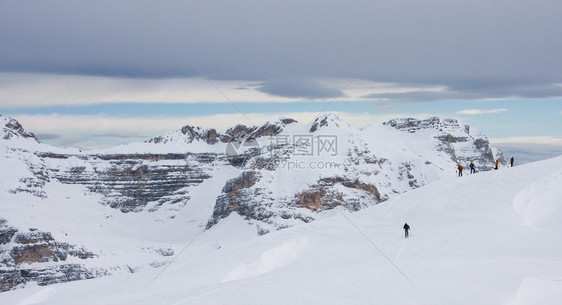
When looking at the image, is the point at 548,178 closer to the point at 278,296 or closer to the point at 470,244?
the point at 470,244

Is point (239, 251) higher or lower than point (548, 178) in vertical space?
lower

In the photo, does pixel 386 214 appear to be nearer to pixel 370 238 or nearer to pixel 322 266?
pixel 370 238

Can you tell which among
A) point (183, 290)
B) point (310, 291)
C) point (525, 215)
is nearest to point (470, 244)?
point (525, 215)

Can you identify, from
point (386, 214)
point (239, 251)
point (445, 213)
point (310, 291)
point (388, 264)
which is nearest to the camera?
point (310, 291)

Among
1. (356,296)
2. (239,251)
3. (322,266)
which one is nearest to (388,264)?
(322,266)

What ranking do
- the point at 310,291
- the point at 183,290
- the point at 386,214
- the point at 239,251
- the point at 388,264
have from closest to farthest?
1. the point at 310,291
2. the point at 183,290
3. the point at 388,264
4. the point at 239,251
5. the point at 386,214

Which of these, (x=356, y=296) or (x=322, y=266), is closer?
(x=356, y=296)
